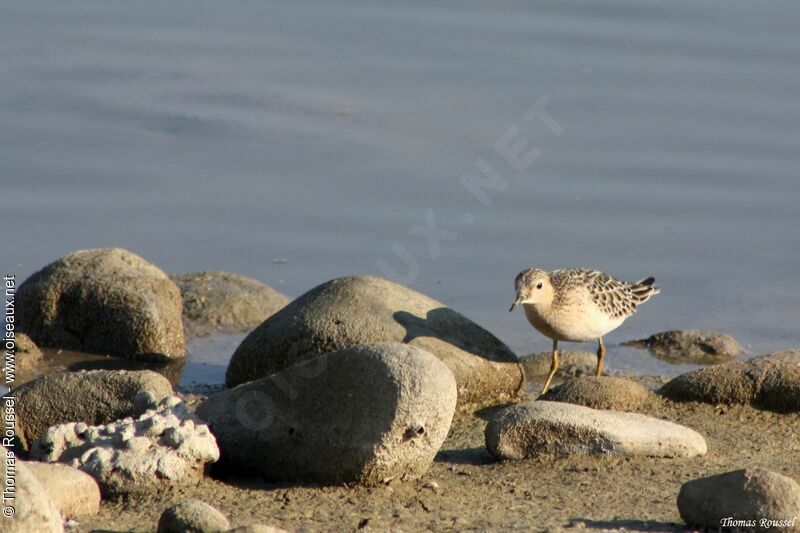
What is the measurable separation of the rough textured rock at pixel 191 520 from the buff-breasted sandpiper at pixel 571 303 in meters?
3.90

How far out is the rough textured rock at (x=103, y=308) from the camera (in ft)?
31.3

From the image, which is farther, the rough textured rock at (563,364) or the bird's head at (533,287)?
the rough textured rock at (563,364)

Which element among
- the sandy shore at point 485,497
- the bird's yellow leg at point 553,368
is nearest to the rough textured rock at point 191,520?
the sandy shore at point 485,497

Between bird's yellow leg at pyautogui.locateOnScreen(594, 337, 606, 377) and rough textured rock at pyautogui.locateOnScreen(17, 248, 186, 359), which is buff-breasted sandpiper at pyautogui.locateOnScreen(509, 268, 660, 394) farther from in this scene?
rough textured rock at pyautogui.locateOnScreen(17, 248, 186, 359)

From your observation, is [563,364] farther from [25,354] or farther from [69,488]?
[69,488]

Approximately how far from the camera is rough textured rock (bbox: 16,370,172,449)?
7.00 metres

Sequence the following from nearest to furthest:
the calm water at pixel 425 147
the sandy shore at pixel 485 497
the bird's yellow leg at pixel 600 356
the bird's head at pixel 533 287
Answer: the sandy shore at pixel 485 497, the bird's head at pixel 533 287, the bird's yellow leg at pixel 600 356, the calm water at pixel 425 147

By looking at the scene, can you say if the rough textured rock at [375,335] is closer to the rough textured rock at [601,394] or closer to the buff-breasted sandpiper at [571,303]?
the rough textured rock at [601,394]

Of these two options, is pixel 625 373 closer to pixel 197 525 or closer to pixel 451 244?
pixel 451 244

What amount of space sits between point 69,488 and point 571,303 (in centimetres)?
435

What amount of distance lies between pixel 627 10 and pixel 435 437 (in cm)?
1074

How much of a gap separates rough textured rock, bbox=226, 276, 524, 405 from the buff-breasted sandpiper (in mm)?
556

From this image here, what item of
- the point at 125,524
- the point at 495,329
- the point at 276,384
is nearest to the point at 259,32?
the point at 495,329

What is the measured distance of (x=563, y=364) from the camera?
977cm
